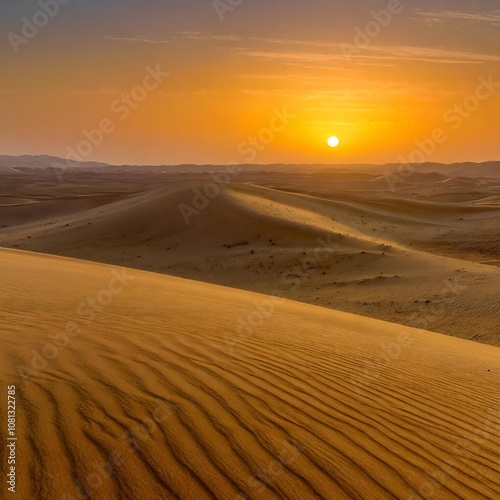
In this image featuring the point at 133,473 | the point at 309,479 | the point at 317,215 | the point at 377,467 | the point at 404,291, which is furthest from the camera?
the point at 317,215

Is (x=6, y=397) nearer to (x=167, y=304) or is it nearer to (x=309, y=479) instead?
(x=309, y=479)

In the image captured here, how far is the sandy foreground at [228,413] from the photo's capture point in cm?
292

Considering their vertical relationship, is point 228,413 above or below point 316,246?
below

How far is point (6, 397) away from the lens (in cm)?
349

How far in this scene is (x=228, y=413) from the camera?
12.3ft

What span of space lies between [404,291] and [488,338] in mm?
3680

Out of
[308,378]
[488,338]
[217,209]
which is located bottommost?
[308,378]

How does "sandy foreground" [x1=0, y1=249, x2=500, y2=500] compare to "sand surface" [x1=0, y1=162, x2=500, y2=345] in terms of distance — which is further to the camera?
"sand surface" [x1=0, y1=162, x2=500, y2=345]

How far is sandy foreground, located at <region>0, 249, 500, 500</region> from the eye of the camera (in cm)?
292

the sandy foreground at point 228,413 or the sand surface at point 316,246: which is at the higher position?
the sand surface at point 316,246

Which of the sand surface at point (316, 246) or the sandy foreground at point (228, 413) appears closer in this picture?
the sandy foreground at point (228, 413)

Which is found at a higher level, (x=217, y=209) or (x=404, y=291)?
(x=217, y=209)

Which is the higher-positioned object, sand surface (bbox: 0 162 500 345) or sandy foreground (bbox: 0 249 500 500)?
sand surface (bbox: 0 162 500 345)

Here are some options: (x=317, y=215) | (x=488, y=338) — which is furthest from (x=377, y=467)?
(x=317, y=215)
